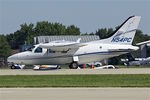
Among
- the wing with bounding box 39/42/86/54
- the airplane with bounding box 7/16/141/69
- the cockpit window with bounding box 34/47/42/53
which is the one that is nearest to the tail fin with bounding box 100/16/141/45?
the airplane with bounding box 7/16/141/69

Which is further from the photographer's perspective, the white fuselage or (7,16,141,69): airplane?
the white fuselage

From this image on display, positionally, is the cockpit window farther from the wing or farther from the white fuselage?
the wing

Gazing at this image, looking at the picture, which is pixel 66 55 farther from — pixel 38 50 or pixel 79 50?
pixel 38 50

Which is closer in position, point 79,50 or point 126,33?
point 126,33

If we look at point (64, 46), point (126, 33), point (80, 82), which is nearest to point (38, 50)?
point (64, 46)

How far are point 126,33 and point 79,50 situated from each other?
452 cm

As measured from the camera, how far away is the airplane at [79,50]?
129 feet

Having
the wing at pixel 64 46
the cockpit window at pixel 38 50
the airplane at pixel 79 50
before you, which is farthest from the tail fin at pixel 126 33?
the cockpit window at pixel 38 50

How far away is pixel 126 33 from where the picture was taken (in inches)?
1564

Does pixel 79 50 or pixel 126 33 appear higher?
pixel 126 33

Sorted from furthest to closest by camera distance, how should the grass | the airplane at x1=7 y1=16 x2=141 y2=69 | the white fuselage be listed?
1. the white fuselage
2. the airplane at x1=7 y1=16 x2=141 y2=69
3. the grass

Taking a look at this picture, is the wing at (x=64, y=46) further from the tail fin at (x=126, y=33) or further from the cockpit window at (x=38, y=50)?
the tail fin at (x=126, y=33)

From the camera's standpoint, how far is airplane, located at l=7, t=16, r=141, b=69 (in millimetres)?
39438

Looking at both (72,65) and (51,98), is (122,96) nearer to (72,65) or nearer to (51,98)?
(51,98)
